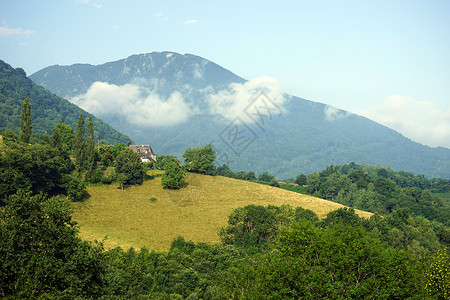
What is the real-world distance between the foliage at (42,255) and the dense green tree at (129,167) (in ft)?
A: 171

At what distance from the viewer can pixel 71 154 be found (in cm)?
7688

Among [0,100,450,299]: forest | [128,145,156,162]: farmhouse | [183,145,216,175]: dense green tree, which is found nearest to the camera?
[0,100,450,299]: forest

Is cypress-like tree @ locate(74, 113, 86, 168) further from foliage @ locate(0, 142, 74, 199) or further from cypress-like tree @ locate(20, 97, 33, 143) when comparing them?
cypress-like tree @ locate(20, 97, 33, 143)

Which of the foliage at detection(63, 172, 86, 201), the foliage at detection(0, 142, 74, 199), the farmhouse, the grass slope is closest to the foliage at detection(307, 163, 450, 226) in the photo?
the grass slope

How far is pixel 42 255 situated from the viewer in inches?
708

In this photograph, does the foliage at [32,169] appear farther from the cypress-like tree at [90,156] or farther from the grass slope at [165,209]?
the grass slope at [165,209]

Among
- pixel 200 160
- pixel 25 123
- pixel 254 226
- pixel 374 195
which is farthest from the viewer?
pixel 374 195

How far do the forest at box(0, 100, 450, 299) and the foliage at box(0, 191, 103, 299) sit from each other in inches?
2.1

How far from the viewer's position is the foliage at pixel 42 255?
651 inches

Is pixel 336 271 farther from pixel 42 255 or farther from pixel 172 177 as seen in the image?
pixel 172 177

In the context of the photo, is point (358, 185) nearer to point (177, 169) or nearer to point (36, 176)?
point (177, 169)

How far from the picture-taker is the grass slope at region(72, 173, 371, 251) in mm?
54656

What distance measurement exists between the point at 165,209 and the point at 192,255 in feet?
82.4

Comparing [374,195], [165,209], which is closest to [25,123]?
[165,209]
